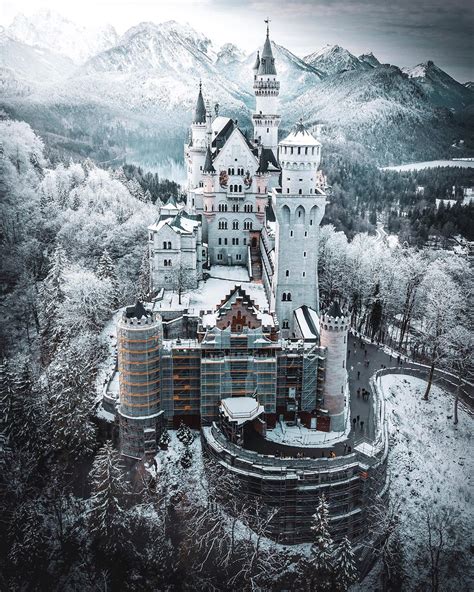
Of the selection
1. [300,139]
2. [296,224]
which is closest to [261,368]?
[296,224]

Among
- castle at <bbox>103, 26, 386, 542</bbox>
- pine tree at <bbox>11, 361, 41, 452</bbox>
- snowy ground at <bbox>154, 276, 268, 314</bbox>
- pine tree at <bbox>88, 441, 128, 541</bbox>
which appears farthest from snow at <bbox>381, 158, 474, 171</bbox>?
pine tree at <bbox>88, 441, 128, 541</bbox>

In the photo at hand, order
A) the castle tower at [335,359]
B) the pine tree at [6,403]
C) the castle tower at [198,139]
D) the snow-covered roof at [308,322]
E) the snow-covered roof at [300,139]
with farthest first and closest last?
1. the castle tower at [198,139]
2. the snow-covered roof at [300,139]
3. the snow-covered roof at [308,322]
4. the pine tree at [6,403]
5. the castle tower at [335,359]

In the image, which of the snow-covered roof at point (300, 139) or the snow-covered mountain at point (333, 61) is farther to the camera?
the snow-covered mountain at point (333, 61)

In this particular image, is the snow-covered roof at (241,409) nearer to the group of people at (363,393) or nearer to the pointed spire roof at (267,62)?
the group of people at (363,393)

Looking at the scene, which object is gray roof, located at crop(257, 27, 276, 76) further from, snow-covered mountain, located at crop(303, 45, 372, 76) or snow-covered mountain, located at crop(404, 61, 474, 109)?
snow-covered mountain, located at crop(303, 45, 372, 76)

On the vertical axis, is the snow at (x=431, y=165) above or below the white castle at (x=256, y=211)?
above

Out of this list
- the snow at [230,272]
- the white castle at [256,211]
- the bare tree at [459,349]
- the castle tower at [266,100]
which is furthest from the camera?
the castle tower at [266,100]

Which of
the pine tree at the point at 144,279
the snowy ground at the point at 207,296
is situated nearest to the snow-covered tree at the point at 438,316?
the snowy ground at the point at 207,296

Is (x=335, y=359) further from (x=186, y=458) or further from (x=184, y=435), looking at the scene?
(x=186, y=458)
